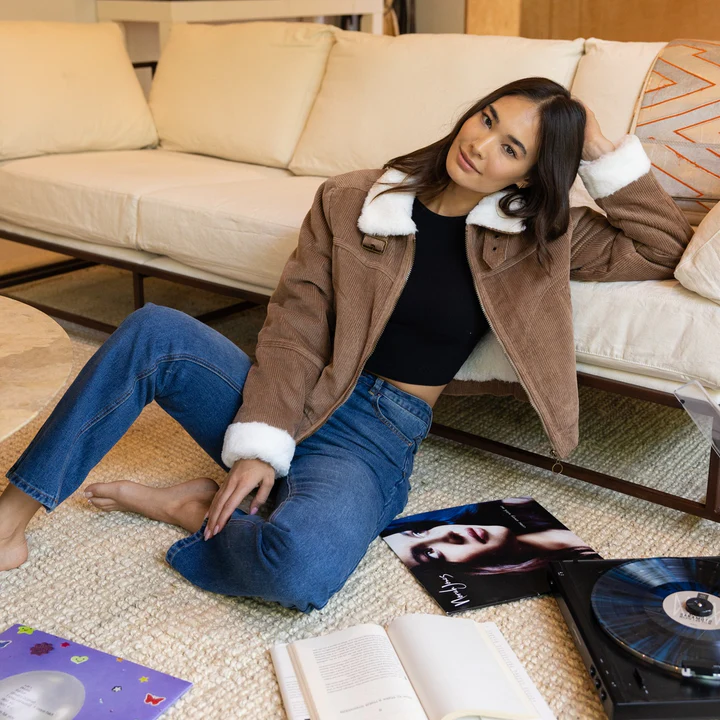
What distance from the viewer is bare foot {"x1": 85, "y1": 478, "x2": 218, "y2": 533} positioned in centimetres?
160

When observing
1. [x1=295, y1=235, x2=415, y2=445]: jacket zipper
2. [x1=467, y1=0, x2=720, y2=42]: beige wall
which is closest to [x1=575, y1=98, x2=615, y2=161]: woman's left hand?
[x1=295, y1=235, x2=415, y2=445]: jacket zipper

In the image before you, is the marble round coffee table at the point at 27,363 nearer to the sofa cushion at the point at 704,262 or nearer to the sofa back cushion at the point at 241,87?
the sofa cushion at the point at 704,262

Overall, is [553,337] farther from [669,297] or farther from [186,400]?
[186,400]

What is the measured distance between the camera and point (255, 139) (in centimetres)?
272

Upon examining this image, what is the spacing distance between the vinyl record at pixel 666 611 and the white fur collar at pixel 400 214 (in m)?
0.57

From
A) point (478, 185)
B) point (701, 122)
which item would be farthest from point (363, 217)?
→ point (701, 122)

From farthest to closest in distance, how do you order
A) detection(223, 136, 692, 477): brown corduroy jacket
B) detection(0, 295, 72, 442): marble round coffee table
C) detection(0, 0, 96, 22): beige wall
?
detection(0, 0, 96, 22): beige wall
detection(223, 136, 692, 477): brown corduroy jacket
detection(0, 295, 72, 442): marble round coffee table

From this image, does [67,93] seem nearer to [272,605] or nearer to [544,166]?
[544,166]

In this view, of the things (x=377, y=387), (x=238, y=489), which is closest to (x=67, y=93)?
(x=377, y=387)

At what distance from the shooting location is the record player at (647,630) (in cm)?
115

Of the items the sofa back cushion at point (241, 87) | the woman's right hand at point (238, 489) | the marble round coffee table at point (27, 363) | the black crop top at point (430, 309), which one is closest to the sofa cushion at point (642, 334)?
the black crop top at point (430, 309)

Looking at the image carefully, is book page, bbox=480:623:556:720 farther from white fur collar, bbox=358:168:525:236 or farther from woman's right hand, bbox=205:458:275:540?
white fur collar, bbox=358:168:525:236

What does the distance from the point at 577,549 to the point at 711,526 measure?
0.92ft

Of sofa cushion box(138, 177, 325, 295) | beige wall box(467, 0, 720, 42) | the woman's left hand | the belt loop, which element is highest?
beige wall box(467, 0, 720, 42)
